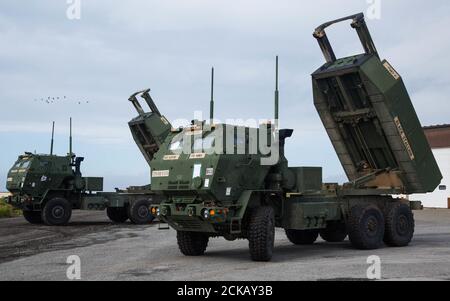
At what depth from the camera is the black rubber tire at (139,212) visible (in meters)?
22.1

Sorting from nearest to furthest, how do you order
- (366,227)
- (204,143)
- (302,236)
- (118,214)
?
(204,143)
(366,227)
(302,236)
(118,214)

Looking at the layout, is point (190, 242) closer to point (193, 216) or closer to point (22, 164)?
point (193, 216)

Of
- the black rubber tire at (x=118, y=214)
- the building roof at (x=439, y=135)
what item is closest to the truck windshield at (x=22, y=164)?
the black rubber tire at (x=118, y=214)

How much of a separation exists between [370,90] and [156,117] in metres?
9.29

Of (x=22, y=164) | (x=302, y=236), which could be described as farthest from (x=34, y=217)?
(x=302, y=236)

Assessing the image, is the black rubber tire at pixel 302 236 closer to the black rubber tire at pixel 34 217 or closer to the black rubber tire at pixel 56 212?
the black rubber tire at pixel 56 212

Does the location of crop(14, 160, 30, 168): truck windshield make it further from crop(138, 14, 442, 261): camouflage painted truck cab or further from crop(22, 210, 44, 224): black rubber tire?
crop(138, 14, 442, 261): camouflage painted truck cab

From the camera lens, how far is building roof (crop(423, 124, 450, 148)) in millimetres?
35031

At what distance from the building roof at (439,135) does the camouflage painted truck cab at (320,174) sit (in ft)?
73.9

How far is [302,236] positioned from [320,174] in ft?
8.55

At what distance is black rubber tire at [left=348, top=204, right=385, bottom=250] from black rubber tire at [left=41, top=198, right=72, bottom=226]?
1222 centimetres

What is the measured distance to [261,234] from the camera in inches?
412
